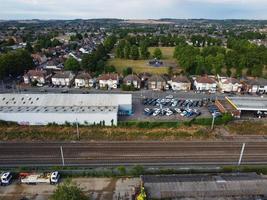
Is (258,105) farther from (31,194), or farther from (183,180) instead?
(31,194)

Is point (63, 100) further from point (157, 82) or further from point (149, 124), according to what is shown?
point (157, 82)

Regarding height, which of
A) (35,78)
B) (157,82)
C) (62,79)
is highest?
(157,82)

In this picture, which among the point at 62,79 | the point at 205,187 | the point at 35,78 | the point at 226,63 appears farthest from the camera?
the point at 226,63

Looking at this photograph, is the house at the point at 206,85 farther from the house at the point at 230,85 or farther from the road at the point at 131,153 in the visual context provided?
the road at the point at 131,153

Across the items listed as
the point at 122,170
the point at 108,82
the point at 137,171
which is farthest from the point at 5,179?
the point at 108,82

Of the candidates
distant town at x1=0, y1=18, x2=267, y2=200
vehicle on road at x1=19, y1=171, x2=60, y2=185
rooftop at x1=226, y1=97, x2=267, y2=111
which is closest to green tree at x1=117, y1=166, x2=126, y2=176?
distant town at x1=0, y1=18, x2=267, y2=200
